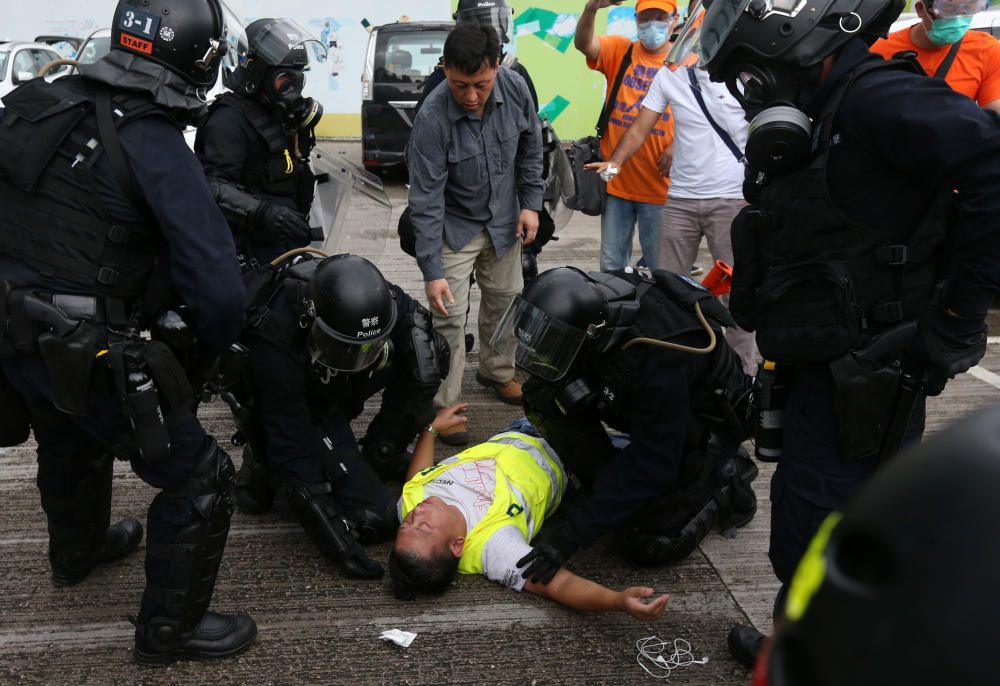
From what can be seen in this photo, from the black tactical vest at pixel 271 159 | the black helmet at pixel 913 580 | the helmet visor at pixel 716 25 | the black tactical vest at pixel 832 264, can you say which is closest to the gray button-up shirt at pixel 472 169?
the black tactical vest at pixel 271 159

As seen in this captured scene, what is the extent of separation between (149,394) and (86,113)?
0.76m

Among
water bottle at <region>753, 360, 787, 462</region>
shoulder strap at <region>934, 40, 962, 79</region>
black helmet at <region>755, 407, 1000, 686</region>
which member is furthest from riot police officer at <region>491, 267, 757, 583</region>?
black helmet at <region>755, 407, 1000, 686</region>

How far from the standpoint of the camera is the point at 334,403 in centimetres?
319

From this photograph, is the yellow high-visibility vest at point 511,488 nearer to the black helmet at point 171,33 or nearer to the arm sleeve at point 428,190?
the arm sleeve at point 428,190

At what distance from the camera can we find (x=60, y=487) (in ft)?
8.43

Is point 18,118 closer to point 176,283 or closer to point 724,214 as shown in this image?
point 176,283

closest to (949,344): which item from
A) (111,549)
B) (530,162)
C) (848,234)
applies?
(848,234)

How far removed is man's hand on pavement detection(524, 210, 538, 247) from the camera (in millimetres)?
3963

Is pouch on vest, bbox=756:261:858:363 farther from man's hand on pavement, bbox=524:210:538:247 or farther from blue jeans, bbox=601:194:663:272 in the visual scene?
blue jeans, bbox=601:194:663:272

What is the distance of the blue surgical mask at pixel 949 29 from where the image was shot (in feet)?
10.4

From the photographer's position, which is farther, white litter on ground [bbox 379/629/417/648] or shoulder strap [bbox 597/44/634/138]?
shoulder strap [bbox 597/44/634/138]

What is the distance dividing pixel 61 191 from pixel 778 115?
6.00 ft

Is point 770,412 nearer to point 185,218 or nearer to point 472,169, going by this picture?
point 185,218

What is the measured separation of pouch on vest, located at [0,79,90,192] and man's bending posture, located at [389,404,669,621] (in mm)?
1534
